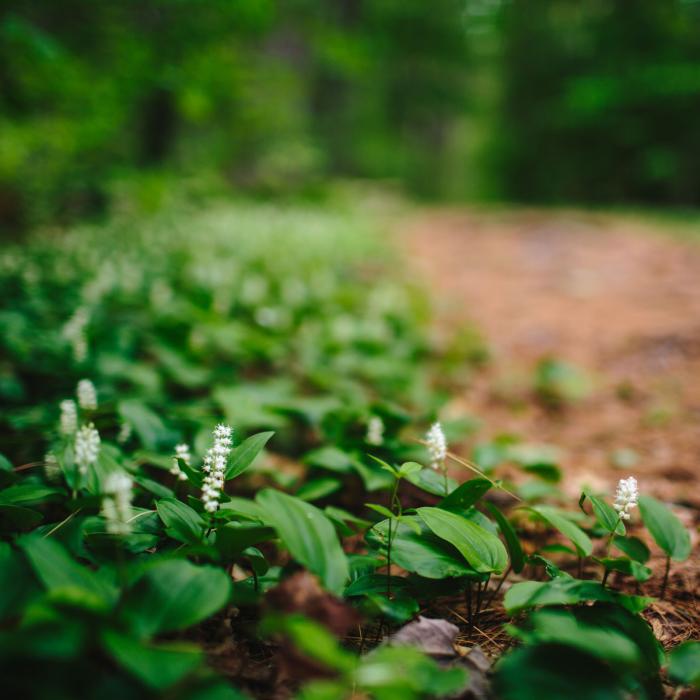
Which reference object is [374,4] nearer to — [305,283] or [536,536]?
[305,283]

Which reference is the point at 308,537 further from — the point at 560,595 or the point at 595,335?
the point at 595,335

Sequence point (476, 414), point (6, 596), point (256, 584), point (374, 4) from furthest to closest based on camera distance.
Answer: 1. point (374, 4)
2. point (476, 414)
3. point (256, 584)
4. point (6, 596)

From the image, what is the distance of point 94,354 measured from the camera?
2689mm

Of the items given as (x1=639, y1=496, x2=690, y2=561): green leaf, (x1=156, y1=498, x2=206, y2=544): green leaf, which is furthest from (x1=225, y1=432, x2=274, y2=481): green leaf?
(x1=639, y1=496, x2=690, y2=561): green leaf

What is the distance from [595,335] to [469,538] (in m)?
3.86

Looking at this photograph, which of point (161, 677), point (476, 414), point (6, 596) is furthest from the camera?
point (476, 414)

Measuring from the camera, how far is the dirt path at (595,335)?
111 inches

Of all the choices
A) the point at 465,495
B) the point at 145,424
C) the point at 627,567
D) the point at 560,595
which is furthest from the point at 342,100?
the point at 560,595

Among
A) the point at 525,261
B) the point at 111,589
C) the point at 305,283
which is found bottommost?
the point at 525,261

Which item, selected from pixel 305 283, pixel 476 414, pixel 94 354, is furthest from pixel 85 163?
pixel 476 414

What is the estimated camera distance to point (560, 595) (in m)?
1.23

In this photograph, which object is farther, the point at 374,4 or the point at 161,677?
the point at 374,4

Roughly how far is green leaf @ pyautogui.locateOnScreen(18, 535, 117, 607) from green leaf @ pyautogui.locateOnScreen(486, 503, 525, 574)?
3.27 ft

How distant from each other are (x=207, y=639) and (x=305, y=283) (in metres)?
3.81
